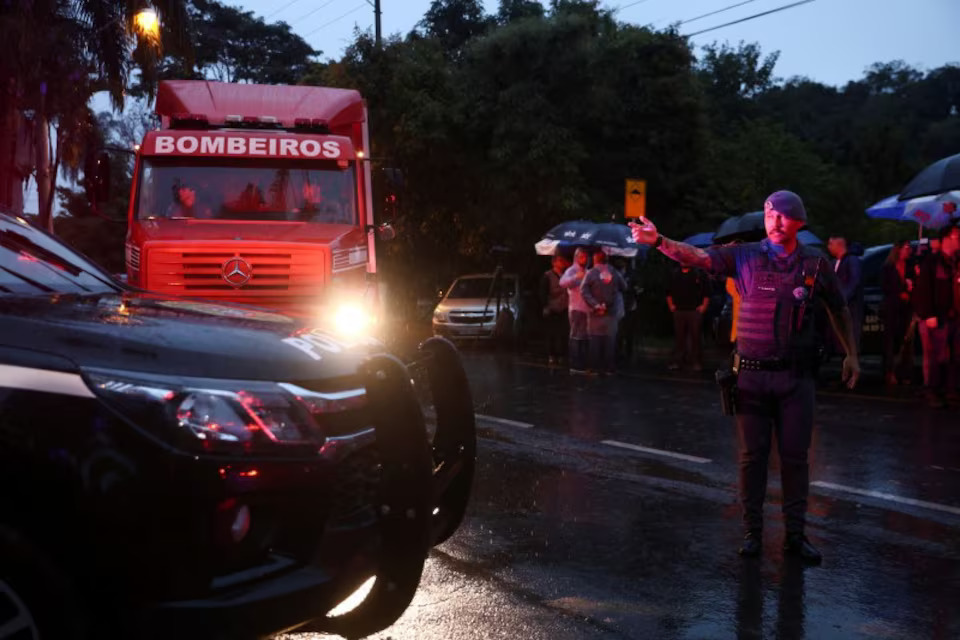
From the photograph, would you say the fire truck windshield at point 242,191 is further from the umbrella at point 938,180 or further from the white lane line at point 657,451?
the umbrella at point 938,180

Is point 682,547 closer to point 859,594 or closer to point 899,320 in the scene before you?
point 859,594

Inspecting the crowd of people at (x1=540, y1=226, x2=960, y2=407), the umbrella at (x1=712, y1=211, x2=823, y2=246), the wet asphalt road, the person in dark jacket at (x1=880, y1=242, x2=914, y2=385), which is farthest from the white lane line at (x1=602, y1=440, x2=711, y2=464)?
the person in dark jacket at (x1=880, y1=242, x2=914, y2=385)

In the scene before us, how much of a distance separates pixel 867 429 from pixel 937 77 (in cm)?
6627

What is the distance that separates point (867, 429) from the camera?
10.9 meters

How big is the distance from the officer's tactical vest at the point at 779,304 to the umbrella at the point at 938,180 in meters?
9.03

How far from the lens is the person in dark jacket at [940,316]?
12602mm

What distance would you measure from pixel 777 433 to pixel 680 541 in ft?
2.63

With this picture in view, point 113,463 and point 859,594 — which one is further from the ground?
point 113,463

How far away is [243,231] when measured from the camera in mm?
10789

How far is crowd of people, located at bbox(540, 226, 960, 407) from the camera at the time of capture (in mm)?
12680

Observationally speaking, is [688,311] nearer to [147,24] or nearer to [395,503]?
[147,24]

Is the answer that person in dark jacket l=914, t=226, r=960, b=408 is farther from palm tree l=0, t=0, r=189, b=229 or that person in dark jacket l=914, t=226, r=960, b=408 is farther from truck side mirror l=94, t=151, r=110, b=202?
palm tree l=0, t=0, r=189, b=229

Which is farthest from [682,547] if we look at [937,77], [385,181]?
[937,77]

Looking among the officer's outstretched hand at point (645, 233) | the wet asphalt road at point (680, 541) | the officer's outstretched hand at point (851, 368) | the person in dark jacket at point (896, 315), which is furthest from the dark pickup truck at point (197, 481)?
the person in dark jacket at point (896, 315)
